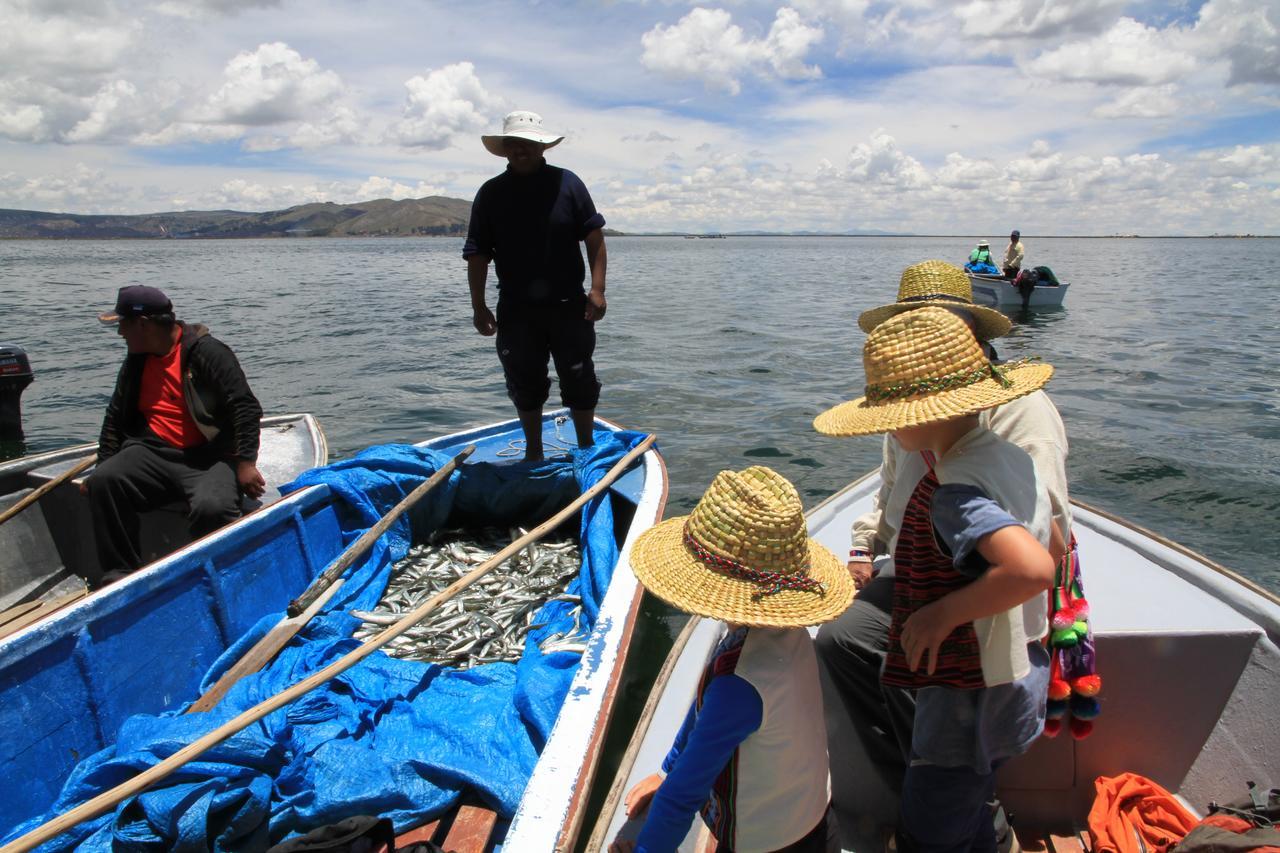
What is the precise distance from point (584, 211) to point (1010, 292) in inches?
828

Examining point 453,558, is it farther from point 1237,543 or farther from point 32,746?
point 1237,543

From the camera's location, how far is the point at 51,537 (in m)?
5.84

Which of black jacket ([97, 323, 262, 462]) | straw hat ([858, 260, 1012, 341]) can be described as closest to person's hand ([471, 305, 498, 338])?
black jacket ([97, 323, 262, 462])

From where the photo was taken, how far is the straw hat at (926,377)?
5.93 feet

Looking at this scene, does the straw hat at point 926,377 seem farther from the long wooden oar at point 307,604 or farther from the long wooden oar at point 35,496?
the long wooden oar at point 35,496

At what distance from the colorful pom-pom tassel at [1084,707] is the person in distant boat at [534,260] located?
4031mm

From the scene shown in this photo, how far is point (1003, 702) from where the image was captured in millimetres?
1964

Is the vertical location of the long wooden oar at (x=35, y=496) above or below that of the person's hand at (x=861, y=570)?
below

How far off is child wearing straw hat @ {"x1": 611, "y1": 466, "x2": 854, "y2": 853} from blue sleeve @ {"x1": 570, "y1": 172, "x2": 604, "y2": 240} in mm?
4040

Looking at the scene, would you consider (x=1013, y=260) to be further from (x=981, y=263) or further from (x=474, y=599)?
(x=474, y=599)

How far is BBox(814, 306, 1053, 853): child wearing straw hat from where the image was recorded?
171 centimetres

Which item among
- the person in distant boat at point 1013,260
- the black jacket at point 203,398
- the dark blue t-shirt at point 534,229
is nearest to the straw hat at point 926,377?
the dark blue t-shirt at point 534,229

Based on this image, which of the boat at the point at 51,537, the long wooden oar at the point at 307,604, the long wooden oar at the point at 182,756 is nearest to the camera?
the long wooden oar at the point at 182,756

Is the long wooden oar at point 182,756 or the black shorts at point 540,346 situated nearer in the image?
the long wooden oar at point 182,756
